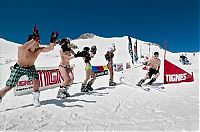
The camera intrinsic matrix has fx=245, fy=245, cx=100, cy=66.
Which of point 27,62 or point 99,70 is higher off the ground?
point 27,62

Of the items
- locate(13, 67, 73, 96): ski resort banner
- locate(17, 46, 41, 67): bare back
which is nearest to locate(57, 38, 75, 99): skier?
locate(17, 46, 41, 67): bare back

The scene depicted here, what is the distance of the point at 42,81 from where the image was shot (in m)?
8.75

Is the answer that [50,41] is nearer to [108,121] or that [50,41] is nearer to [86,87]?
[108,121]

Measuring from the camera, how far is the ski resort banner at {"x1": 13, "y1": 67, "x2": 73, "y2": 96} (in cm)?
766

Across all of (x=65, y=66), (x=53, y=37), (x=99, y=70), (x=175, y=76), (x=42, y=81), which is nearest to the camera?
(x=53, y=37)

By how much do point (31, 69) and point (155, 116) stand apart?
2.70m

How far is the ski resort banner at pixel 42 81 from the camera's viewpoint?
7.66m

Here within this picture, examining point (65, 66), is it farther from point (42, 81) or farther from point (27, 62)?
point (42, 81)

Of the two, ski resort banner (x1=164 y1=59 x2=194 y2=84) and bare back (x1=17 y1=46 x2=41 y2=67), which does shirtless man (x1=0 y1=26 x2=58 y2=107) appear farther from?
ski resort banner (x1=164 y1=59 x2=194 y2=84)

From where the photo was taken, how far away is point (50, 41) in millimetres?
4992

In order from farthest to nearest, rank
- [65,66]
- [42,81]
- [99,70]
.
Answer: [99,70], [42,81], [65,66]


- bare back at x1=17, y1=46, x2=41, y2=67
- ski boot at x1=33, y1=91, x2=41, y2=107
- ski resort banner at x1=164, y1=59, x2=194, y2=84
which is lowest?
ski boot at x1=33, y1=91, x2=41, y2=107

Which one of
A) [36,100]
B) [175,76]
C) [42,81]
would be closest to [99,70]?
[175,76]

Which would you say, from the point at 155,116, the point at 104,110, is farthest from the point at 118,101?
the point at 155,116
